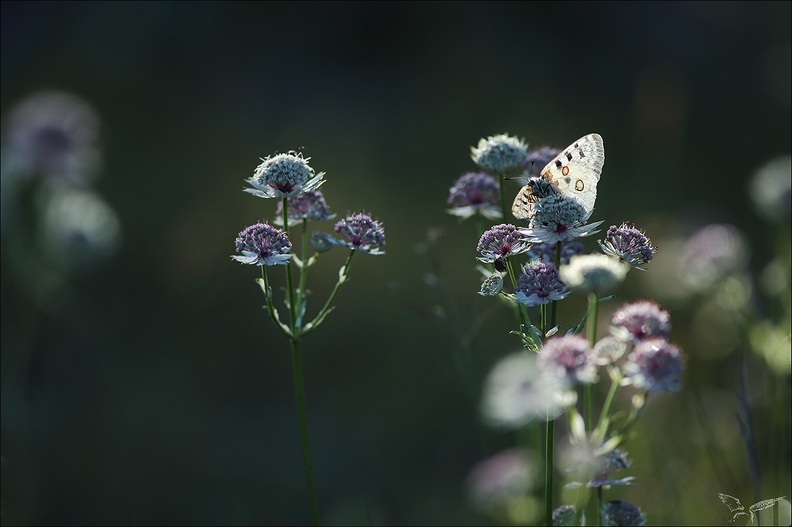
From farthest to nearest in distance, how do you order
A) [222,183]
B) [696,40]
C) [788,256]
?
[696,40] < [222,183] < [788,256]

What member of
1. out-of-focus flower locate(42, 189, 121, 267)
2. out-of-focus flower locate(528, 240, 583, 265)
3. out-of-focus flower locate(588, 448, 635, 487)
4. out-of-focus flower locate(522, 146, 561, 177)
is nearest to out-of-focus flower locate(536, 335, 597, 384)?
out-of-focus flower locate(588, 448, 635, 487)

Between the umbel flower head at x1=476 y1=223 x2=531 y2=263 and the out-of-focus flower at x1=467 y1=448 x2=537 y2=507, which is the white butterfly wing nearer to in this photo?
the umbel flower head at x1=476 y1=223 x2=531 y2=263

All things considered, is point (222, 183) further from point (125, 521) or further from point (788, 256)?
point (788, 256)

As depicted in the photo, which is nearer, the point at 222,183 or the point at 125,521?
the point at 125,521

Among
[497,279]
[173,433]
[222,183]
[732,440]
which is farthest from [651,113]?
[497,279]

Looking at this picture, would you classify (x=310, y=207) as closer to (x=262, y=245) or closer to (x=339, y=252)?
(x=262, y=245)

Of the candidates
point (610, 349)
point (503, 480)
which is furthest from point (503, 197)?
point (503, 480)
